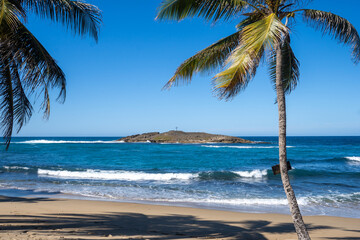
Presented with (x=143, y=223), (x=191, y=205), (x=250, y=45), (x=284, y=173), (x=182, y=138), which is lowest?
(x=191, y=205)

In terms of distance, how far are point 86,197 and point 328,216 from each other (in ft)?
28.5

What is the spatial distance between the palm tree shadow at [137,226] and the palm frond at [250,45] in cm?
364

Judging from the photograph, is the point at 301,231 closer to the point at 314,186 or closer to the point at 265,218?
the point at 265,218

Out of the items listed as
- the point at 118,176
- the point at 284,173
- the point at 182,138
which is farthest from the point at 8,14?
Answer: the point at 182,138

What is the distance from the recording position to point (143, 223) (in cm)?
763

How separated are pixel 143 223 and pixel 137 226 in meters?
0.36

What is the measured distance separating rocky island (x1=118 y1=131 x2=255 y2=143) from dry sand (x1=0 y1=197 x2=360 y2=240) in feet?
219

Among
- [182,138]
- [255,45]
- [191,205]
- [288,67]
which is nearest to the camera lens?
[255,45]

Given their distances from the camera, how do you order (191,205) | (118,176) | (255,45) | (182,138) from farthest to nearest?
(182,138) → (118,176) → (191,205) → (255,45)

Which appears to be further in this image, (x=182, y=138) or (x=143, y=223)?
(x=182, y=138)

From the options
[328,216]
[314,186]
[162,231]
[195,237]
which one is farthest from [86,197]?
[314,186]

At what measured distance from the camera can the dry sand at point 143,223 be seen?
20.6 ft

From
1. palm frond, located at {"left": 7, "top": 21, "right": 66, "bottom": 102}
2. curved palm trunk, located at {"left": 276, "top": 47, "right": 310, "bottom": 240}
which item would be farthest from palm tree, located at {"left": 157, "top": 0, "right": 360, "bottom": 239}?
palm frond, located at {"left": 7, "top": 21, "right": 66, "bottom": 102}

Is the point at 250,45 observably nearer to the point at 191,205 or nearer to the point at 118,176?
the point at 191,205
